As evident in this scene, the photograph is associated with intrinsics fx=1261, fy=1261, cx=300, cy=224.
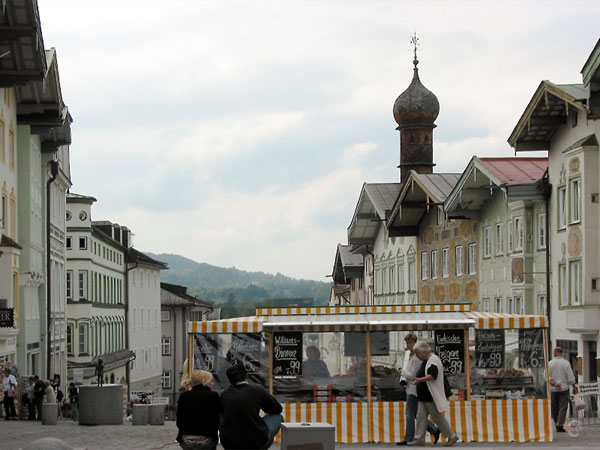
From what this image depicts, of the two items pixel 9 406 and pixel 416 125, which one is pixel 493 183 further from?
pixel 416 125

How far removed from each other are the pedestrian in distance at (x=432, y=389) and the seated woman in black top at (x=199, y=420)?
260 inches

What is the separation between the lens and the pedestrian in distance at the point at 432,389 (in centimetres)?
1862

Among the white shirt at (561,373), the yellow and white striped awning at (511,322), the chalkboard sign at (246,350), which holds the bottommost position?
the white shirt at (561,373)

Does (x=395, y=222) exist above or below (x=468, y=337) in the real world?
above

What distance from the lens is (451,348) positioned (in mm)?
20672

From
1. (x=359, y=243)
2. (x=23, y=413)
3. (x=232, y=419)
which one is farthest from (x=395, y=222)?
Result: (x=232, y=419)

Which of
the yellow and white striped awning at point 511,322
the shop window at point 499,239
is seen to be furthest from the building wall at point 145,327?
the yellow and white striped awning at point 511,322

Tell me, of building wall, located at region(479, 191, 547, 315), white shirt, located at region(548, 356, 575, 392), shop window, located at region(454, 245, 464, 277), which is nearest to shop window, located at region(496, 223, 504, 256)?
building wall, located at region(479, 191, 547, 315)

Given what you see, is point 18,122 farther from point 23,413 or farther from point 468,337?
point 468,337

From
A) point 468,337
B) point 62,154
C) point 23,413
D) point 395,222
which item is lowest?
point 23,413

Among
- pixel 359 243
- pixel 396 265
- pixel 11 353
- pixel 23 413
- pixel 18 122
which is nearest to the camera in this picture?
pixel 23 413

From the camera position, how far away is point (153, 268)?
9950 centimetres

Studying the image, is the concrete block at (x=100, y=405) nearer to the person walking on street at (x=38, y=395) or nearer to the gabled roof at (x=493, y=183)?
the person walking on street at (x=38, y=395)

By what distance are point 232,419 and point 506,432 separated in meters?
9.54
